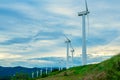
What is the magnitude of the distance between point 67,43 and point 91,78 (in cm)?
8218

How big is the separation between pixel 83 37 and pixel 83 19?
624 cm

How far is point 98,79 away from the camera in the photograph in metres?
46.4

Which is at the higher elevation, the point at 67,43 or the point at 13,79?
the point at 67,43

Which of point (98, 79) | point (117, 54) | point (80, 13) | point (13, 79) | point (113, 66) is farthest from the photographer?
point (13, 79)

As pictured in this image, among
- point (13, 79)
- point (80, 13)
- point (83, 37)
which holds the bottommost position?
point (13, 79)

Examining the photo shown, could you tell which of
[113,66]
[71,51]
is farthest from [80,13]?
[113,66]

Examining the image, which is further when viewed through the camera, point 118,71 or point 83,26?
point 83,26

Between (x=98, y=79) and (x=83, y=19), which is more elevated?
(x=83, y=19)

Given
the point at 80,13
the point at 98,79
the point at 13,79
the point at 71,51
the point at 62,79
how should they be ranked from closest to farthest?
the point at 98,79 → the point at 62,79 → the point at 80,13 → the point at 71,51 → the point at 13,79

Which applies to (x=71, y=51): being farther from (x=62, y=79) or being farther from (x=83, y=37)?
(x=62, y=79)

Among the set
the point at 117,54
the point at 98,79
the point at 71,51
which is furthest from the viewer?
the point at 71,51

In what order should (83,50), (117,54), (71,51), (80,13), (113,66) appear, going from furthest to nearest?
(71,51) → (80,13) → (83,50) → (117,54) → (113,66)

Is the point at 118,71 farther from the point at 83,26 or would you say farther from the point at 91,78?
the point at 83,26

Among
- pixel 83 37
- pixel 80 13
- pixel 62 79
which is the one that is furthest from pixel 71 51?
pixel 62 79
